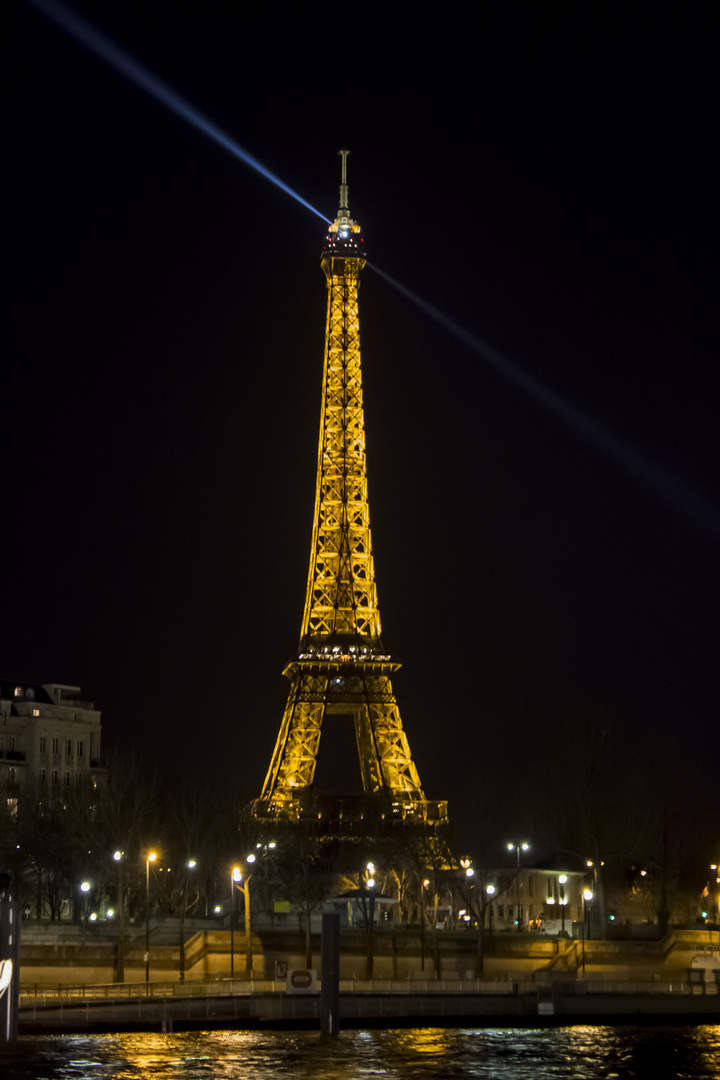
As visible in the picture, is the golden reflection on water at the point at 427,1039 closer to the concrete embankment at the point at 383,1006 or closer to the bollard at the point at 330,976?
the concrete embankment at the point at 383,1006

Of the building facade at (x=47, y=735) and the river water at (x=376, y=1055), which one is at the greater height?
the building facade at (x=47, y=735)

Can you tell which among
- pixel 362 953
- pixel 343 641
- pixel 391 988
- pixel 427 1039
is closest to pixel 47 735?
pixel 343 641

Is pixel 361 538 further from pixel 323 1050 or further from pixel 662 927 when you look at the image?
pixel 323 1050

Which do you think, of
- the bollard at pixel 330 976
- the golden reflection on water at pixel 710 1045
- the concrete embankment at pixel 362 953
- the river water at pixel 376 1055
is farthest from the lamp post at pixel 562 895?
the bollard at pixel 330 976

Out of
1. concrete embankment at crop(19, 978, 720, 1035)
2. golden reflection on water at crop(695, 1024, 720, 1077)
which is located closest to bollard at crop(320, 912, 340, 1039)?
concrete embankment at crop(19, 978, 720, 1035)

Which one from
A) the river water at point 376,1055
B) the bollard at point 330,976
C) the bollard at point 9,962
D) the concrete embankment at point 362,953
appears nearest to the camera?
the bollard at point 9,962

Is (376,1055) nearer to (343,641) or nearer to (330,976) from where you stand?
(330,976)

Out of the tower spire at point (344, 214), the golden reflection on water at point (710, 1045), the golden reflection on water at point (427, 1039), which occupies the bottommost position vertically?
the golden reflection on water at point (710, 1045)
